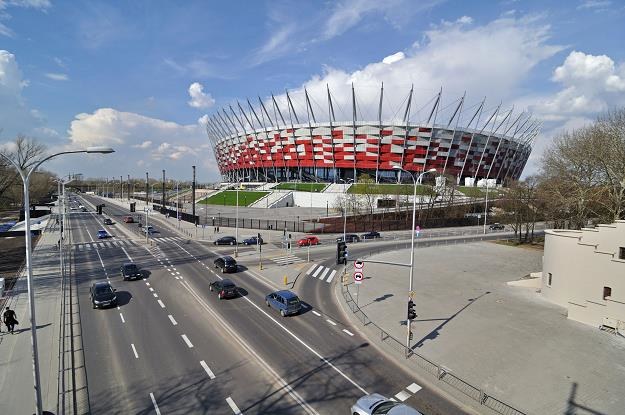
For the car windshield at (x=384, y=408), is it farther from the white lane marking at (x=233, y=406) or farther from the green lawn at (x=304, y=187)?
the green lawn at (x=304, y=187)

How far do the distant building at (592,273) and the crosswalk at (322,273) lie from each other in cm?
1794

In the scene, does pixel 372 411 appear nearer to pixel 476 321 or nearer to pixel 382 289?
pixel 476 321

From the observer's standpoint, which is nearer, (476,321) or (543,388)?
(543,388)

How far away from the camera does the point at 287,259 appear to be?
40094mm

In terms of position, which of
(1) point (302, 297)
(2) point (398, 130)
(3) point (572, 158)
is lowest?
(1) point (302, 297)

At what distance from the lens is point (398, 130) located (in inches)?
4156

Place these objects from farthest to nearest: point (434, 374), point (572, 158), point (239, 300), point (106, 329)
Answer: point (572, 158) → point (239, 300) → point (106, 329) → point (434, 374)

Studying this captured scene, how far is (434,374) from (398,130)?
321 ft

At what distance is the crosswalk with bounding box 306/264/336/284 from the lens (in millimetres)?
32628

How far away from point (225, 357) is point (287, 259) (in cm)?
2371

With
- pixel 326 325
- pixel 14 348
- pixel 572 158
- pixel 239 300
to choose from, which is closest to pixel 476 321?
pixel 326 325

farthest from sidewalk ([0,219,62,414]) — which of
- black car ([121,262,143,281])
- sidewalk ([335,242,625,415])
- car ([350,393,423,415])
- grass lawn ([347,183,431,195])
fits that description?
grass lawn ([347,183,431,195])

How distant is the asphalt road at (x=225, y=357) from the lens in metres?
13.1

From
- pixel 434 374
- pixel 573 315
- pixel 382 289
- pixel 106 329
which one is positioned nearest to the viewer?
pixel 434 374
